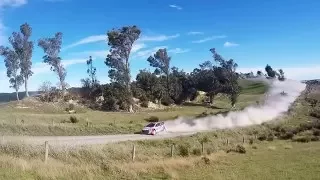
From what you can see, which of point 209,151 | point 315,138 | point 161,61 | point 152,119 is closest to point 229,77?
point 161,61

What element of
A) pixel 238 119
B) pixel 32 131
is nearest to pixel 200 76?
pixel 238 119

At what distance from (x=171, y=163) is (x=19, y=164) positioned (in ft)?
37.3

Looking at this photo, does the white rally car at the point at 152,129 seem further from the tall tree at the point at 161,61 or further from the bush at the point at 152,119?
the tall tree at the point at 161,61

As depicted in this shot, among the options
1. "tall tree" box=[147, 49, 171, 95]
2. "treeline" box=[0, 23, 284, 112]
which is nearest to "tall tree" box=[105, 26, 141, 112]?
"treeline" box=[0, 23, 284, 112]

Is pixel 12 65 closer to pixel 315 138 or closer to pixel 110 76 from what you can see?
pixel 110 76

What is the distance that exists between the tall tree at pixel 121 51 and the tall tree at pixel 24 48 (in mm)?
19484

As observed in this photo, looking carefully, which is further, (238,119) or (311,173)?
(238,119)

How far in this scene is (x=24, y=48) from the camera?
4045 inches

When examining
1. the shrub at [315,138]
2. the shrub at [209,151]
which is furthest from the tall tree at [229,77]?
the shrub at [209,151]

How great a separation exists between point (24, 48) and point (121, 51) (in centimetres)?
2380

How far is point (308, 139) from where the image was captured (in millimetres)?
57031

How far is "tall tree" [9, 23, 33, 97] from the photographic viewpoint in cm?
10219

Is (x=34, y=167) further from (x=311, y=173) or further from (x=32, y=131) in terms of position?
(x=32, y=131)

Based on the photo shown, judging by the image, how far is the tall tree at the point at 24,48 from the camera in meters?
102
